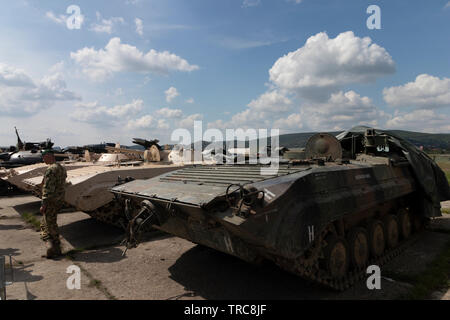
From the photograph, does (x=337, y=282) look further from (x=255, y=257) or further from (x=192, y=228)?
(x=192, y=228)

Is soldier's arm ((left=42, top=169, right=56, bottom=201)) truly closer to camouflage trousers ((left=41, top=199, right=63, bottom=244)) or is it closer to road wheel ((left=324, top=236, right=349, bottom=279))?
camouflage trousers ((left=41, top=199, right=63, bottom=244))

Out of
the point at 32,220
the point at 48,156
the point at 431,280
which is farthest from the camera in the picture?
the point at 32,220

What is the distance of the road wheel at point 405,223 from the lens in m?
7.04

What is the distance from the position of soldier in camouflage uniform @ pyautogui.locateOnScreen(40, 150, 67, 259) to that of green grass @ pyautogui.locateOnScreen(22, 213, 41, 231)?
285 centimetres

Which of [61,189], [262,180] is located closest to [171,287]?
[262,180]

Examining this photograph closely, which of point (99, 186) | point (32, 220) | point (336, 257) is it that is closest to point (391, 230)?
point (336, 257)

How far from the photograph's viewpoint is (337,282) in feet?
15.3

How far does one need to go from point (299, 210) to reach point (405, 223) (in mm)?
4566

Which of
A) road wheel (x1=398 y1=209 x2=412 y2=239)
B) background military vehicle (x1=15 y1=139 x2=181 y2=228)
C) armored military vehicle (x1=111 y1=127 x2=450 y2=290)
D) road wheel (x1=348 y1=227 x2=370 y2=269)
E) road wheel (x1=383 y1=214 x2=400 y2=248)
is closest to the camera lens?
armored military vehicle (x1=111 y1=127 x2=450 y2=290)

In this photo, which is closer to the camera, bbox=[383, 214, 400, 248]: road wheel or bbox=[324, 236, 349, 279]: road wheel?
bbox=[324, 236, 349, 279]: road wheel

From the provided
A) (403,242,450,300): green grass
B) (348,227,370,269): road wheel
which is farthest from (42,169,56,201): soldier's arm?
(403,242,450,300): green grass

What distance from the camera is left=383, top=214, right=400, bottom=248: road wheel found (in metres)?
6.39

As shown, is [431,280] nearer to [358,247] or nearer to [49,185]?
[358,247]

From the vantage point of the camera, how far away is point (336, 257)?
15.7 ft
